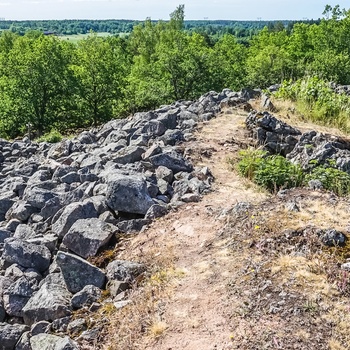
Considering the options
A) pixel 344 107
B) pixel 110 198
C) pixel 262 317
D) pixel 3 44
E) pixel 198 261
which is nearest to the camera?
pixel 262 317

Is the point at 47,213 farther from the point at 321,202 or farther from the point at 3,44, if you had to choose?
the point at 3,44

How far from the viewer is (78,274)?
529cm

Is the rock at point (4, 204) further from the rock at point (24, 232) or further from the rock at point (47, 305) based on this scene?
the rock at point (47, 305)

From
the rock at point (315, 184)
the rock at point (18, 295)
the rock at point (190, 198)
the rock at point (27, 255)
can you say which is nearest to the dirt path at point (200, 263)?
the rock at point (190, 198)

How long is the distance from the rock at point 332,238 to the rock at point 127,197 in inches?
109

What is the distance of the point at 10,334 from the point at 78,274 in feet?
3.31

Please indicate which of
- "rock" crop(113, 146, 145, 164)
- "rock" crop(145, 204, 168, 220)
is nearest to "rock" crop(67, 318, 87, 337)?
"rock" crop(145, 204, 168, 220)

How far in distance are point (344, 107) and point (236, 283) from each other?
951 centimetres

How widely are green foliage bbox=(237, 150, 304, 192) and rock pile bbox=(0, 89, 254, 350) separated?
2.72 ft

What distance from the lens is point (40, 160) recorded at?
11.4 m

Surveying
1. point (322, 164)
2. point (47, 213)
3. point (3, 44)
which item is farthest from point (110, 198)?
point (3, 44)

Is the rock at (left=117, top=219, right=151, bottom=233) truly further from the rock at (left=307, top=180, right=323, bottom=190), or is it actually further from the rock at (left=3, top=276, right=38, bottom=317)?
the rock at (left=307, top=180, right=323, bottom=190)

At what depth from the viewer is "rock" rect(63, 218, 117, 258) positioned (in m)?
5.91

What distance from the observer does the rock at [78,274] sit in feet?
17.3
